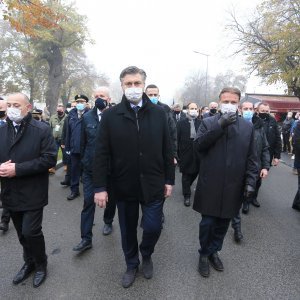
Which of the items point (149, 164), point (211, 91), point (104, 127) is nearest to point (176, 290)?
point (149, 164)

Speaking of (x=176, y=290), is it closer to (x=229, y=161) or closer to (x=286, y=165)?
(x=229, y=161)

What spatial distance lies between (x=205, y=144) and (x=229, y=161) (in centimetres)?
32

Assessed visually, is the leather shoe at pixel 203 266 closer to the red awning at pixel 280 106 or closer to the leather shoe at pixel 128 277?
the leather shoe at pixel 128 277

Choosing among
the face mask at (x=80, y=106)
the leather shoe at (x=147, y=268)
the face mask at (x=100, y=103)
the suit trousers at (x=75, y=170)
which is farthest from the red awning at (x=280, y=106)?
the leather shoe at (x=147, y=268)

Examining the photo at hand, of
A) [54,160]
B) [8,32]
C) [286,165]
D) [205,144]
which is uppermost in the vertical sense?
[8,32]

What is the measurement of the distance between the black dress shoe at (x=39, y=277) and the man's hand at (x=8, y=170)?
114 centimetres

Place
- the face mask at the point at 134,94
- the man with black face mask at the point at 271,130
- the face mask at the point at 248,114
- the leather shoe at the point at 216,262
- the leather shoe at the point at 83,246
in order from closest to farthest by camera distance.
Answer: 1. the face mask at the point at 134,94
2. the leather shoe at the point at 216,262
3. the leather shoe at the point at 83,246
4. the face mask at the point at 248,114
5. the man with black face mask at the point at 271,130

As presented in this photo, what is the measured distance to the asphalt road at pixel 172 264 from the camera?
10.1 feet

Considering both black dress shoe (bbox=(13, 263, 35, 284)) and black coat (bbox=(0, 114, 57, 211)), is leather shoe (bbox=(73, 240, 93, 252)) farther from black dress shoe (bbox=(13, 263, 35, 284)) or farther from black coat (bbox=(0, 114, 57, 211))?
black coat (bbox=(0, 114, 57, 211))

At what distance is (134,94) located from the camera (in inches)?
117

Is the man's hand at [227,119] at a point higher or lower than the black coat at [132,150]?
higher

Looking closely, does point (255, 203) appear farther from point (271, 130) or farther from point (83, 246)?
point (83, 246)

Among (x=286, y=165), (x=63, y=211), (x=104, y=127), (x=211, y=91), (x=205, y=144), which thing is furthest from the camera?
(x=211, y=91)

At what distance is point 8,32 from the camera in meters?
34.8
